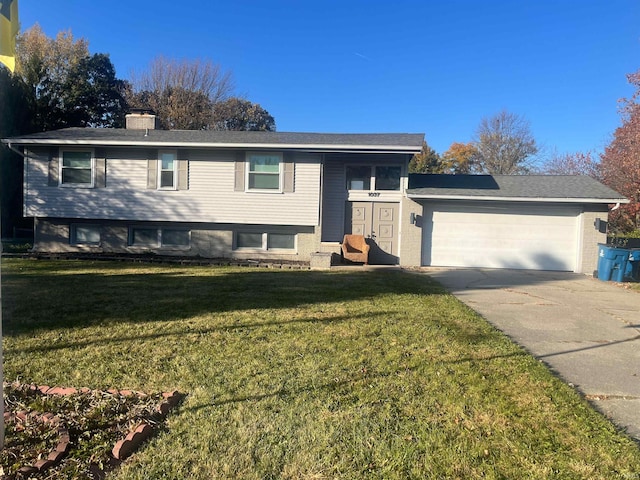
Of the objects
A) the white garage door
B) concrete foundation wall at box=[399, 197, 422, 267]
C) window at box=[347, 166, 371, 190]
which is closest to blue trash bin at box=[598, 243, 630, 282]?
the white garage door

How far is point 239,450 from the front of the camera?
283cm

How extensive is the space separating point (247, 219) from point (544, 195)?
9.74 meters

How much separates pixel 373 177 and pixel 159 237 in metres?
7.88

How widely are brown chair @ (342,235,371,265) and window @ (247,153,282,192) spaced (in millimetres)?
2944

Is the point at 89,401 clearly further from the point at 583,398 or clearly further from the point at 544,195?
the point at 544,195

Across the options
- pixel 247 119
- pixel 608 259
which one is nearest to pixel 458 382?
pixel 608 259

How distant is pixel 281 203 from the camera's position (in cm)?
1399

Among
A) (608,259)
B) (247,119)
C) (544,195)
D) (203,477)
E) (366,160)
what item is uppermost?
(247,119)

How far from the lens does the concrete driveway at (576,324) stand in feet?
13.4

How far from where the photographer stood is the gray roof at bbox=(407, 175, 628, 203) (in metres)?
13.1

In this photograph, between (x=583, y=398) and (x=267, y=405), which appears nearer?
(x=267, y=405)

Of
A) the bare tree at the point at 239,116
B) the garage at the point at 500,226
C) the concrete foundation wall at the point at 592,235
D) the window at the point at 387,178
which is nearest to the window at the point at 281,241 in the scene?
the window at the point at 387,178

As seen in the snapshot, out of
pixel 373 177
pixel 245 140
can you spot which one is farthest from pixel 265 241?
pixel 373 177

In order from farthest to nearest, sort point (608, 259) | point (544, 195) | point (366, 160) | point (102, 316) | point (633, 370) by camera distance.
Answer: point (366, 160) < point (544, 195) < point (608, 259) < point (102, 316) < point (633, 370)
